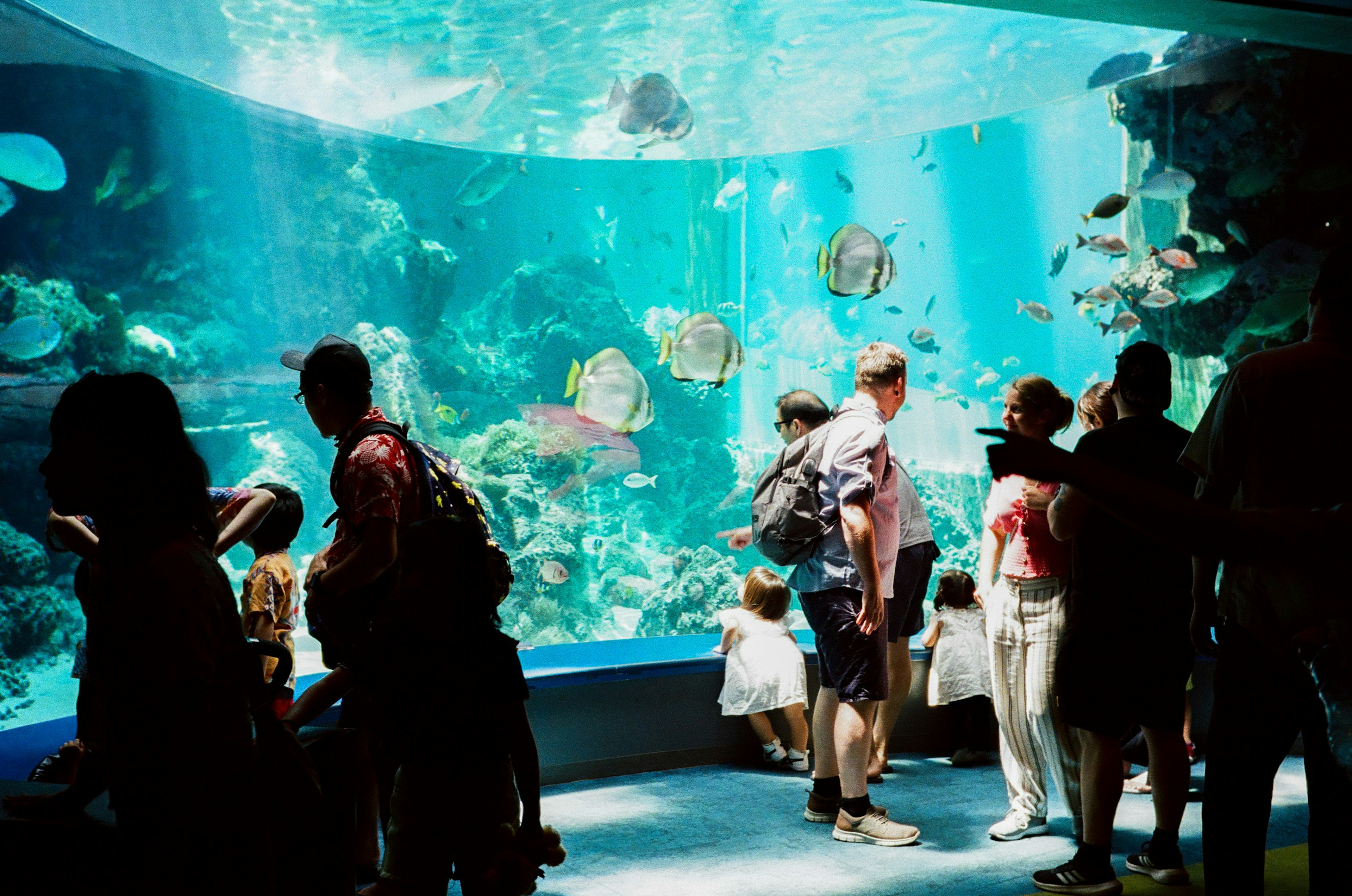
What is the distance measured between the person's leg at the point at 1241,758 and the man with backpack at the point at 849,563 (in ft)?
4.01

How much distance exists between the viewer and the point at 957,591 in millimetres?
4527

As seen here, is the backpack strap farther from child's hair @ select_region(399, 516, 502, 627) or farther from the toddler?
the toddler

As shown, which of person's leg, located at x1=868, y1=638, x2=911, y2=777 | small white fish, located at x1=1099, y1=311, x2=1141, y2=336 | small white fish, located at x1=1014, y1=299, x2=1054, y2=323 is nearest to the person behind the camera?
person's leg, located at x1=868, y1=638, x2=911, y2=777

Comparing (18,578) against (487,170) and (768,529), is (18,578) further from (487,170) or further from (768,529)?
(768,529)

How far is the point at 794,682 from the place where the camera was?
4176 millimetres

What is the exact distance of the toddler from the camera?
4.33m

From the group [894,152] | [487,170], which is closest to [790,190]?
[894,152]

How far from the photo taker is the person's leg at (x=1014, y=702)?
3.27 meters

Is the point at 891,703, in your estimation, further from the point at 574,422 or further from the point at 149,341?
the point at 149,341

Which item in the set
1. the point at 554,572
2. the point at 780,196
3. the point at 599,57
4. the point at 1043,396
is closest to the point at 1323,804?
the point at 1043,396

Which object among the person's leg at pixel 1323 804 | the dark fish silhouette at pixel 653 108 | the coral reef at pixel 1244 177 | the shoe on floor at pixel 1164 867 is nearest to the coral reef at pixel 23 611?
the dark fish silhouette at pixel 653 108

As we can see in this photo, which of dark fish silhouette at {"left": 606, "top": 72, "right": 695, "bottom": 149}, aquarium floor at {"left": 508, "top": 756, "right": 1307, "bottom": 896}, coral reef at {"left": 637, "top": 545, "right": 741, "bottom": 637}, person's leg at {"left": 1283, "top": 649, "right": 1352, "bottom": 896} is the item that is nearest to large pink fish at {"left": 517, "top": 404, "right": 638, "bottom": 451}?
coral reef at {"left": 637, "top": 545, "right": 741, "bottom": 637}

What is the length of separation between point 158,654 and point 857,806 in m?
2.67

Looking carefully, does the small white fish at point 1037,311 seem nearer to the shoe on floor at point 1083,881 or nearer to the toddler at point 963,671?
the toddler at point 963,671
